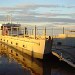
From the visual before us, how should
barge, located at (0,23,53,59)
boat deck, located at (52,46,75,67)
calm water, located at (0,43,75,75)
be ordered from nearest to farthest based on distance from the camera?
1. calm water, located at (0,43,75,75)
2. boat deck, located at (52,46,75,67)
3. barge, located at (0,23,53,59)

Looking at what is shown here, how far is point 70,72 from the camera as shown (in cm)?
2873

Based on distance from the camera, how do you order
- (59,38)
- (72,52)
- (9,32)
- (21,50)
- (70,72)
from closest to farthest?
(70,72) → (72,52) → (59,38) → (21,50) → (9,32)

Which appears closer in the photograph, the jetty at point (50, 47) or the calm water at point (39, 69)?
the calm water at point (39, 69)

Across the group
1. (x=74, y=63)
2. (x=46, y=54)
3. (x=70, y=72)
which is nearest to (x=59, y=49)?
(x=46, y=54)

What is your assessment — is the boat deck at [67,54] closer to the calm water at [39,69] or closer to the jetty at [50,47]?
the jetty at [50,47]

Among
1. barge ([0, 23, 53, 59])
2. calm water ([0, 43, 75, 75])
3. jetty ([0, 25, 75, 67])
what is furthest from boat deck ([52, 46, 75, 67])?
barge ([0, 23, 53, 59])

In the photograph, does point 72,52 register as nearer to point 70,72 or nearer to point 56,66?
point 56,66

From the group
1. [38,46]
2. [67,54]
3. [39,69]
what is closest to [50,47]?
[38,46]

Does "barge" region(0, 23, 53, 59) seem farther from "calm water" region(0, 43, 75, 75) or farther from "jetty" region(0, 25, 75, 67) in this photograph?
"calm water" region(0, 43, 75, 75)

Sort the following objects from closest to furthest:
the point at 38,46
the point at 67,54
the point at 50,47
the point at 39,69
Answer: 1. the point at 39,69
2. the point at 67,54
3. the point at 50,47
4. the point at 38,46

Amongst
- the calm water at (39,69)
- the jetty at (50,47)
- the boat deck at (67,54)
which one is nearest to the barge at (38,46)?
the jetty at (50,47)

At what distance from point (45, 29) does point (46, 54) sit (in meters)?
3.79

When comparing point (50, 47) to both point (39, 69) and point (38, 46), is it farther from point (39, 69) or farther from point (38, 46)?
point (39, 69)

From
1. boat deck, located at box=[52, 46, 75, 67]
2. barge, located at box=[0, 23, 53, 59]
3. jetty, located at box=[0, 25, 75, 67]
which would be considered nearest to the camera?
boat deck, located at box=[52, 46, 75, 67]
